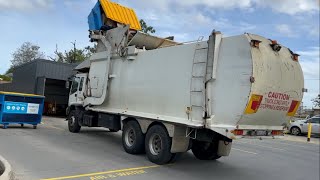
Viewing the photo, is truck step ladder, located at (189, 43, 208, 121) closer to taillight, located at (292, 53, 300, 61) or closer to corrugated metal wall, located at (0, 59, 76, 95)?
taillight, located at (292, 53, 300, 61)

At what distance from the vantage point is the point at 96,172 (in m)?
8.54

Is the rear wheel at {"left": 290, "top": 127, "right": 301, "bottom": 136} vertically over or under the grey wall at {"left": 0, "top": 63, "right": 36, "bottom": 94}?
under

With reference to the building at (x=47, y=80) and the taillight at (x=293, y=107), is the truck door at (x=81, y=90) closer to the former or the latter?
the taillight at (x=293, y=107)

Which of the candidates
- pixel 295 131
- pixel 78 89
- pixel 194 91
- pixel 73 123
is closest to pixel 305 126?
pixel 295 131

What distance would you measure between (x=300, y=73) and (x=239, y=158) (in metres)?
4.24

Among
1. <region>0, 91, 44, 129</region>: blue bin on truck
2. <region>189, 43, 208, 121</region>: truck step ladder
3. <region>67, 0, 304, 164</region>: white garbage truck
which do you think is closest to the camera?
<region>67, 0, 304, 164</region>: white garbage truck

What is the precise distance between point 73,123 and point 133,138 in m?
5.52

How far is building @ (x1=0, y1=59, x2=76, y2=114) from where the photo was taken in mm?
28719

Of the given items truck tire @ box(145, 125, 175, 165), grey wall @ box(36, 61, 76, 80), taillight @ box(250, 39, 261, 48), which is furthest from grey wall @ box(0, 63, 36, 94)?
taillight @ box(250, 39, 261, 48)

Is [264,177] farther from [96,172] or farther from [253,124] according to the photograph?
[96,172]

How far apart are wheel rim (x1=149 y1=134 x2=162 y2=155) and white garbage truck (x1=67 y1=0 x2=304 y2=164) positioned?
0.03 metres

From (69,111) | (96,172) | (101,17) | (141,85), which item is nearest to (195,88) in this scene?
(141,85)

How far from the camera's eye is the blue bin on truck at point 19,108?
629 inches

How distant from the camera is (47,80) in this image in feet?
105
